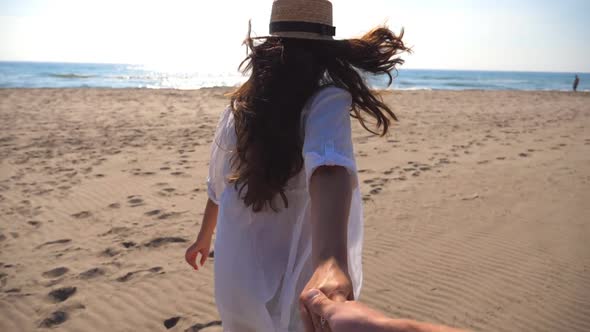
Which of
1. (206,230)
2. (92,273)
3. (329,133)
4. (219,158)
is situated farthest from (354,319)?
(92,273)

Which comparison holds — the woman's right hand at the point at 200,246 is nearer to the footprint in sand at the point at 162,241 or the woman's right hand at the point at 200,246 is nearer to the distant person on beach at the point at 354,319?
the distant person on beach at the point at 354,319

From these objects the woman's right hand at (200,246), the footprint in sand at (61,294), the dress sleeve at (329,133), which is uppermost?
the dress sleeve at (329,133)

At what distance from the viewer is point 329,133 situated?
41.8 inches

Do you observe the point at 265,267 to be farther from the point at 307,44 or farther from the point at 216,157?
the point at 307,44

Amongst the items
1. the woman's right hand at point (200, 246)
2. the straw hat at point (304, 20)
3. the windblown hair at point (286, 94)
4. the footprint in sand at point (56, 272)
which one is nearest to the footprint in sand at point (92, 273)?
the footprint in sand at point (56, 272)

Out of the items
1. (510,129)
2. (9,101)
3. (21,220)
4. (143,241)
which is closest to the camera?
(143,241)

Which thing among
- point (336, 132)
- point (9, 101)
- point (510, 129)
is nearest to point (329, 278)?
point (336, 132)

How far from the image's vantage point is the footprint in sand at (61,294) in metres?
3.17

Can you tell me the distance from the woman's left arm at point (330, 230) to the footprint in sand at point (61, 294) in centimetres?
288

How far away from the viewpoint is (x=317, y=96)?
115cm

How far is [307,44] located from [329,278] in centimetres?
67

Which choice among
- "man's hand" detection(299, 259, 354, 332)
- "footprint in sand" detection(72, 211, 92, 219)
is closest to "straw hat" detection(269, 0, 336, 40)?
"man's hand" detection(299, 259, 354, 332)

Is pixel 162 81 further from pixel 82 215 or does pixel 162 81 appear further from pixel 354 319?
pixel 354 319

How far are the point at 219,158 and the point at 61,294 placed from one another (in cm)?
246
